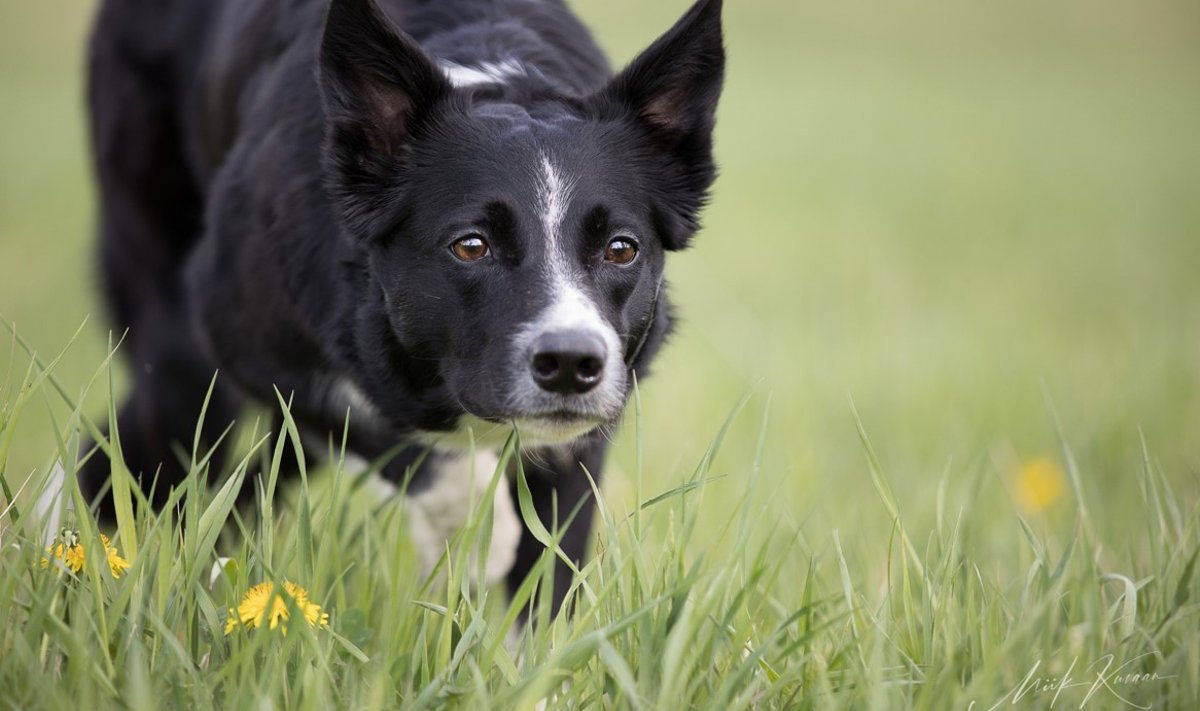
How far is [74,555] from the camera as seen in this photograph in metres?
2.27

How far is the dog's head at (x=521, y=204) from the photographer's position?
9.01 feet

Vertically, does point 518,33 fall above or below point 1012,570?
above

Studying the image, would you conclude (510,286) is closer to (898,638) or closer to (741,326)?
(898,638)

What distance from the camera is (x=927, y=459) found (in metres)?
4.62

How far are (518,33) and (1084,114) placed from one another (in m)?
12.5

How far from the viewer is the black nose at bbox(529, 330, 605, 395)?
2.61 meters

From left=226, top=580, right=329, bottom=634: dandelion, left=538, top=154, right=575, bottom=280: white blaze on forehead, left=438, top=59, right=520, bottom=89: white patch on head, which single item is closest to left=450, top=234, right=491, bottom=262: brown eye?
left=538, top=154, right=575, bottom=280: white blaze on forehead

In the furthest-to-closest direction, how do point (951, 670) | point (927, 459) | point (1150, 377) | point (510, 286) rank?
1. point (1150, 377)
2. point (927, 459)
3. point (510, 286)
4. point (951, 670)

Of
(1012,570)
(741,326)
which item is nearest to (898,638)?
(1012,570)

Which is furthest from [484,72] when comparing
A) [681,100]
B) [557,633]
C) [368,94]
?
[557,633]

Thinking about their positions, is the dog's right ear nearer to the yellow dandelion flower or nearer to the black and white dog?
the black and white dog

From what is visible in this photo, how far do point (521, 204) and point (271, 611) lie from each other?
3.80 ft
